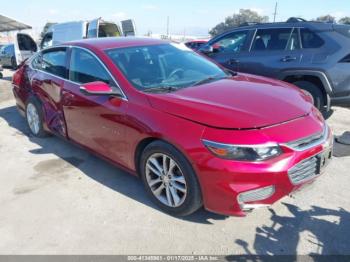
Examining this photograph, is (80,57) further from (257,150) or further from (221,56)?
(221,56)

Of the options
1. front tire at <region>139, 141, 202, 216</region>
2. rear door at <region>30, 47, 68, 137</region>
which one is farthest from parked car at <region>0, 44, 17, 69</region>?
front tire at <region>139, 141, 202, 216</region>

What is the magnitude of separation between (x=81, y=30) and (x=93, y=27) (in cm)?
47

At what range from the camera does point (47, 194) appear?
3.71 metres

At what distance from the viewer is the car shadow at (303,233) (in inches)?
107

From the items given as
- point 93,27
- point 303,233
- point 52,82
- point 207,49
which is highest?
point 93,27

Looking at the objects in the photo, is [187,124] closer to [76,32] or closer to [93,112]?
[93,112]

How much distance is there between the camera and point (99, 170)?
426 cm

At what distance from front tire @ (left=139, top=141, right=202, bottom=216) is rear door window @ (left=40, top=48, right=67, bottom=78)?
1.95 meters

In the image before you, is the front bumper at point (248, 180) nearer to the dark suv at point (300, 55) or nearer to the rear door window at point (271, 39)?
the dark suv at point (300, 55)

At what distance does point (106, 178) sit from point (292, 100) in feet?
7.42

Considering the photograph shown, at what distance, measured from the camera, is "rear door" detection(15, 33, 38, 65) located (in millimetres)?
14375

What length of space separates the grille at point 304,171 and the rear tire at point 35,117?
3.82m

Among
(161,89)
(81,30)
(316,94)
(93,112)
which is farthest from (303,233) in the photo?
(81,30)

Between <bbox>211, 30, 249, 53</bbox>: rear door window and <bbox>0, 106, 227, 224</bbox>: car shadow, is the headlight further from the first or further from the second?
<bbox>211, 30, 249, 53</bbox>: rear door window
